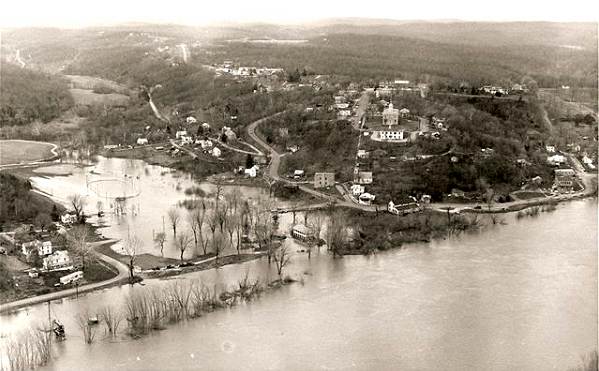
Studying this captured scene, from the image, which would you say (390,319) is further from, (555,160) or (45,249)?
(555,160)

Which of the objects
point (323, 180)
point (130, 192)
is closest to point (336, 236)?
point (323, 180)

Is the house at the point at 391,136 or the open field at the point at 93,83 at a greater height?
the house at the point at 391,136

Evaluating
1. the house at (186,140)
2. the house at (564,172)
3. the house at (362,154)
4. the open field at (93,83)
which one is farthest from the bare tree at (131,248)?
the open field at (93,83)

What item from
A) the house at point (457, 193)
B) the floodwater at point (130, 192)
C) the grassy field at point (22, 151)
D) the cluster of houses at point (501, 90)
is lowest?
the grassy field at point (22, 151)

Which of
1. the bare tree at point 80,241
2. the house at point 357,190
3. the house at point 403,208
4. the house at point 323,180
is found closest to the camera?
the bare tree at point 80,241

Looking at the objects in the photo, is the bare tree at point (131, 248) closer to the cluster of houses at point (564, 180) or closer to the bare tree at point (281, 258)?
the bare tree at point (281, 258)

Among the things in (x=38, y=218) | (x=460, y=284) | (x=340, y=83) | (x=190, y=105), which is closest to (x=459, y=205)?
(x=460, y=284)

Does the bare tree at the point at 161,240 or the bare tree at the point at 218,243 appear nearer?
the bare tree at the point at 218,243

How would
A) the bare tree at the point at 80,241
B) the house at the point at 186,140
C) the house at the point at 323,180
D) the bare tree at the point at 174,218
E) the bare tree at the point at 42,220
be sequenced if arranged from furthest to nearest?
the house at the point at 186,140 < the house at the point at 323,180 < the bare tree at the point at 42,220 < the bare tree at the point at 174,218 < the bare tree at the point at 80,241
